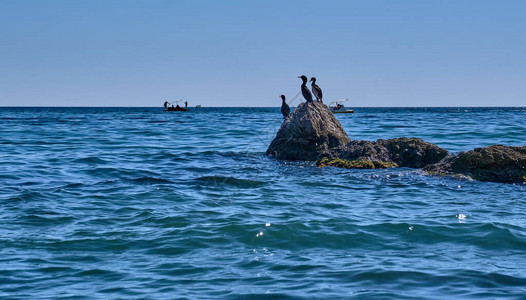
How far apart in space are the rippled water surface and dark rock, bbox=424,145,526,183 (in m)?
0.51

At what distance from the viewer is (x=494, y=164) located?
41.9 ft

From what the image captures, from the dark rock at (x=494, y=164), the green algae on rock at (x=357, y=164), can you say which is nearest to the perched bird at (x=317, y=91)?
the green algae on rock at (x=357, y=164)

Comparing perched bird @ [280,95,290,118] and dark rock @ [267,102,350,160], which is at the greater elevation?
perched bird @ [280,95,290,118]

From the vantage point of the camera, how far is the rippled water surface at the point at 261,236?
5.73 meters

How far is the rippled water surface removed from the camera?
5.73 m

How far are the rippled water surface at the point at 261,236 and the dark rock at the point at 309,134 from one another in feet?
10.6

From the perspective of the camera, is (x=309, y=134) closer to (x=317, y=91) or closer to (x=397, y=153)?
(x=397, y=153)

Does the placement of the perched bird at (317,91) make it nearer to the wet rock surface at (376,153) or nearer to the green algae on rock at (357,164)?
the wet rock surface at (376,153)

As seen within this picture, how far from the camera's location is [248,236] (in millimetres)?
7766

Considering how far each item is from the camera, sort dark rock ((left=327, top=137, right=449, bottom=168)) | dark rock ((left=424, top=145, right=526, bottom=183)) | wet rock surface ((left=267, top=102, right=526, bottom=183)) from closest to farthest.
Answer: dark rock ((left=424, top=145, right=526, bottom=183)) → wet rock surface ((left=267, top=102, right=526, bottom=183)) → dark rock ((left=327, top=137, right=449, bottom=168))

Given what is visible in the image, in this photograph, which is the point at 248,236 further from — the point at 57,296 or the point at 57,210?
the point at 57,210

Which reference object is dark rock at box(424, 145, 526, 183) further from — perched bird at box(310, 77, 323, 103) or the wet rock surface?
perched bird at box(310, 77, 323, 103)

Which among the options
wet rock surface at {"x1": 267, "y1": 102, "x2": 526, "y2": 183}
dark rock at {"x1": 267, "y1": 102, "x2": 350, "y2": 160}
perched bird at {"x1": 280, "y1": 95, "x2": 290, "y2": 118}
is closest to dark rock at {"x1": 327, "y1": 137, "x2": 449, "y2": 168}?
wet rock surface at {"x1": 267, "y1": 102, "x2": 526, "y2": 183}

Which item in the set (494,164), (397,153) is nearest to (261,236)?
(494,164)
